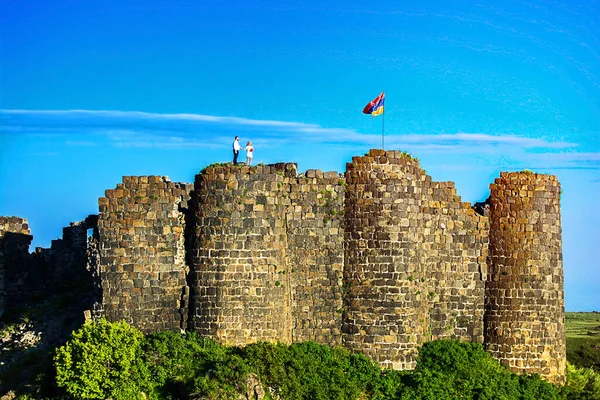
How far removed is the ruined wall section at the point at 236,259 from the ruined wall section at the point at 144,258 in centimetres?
74

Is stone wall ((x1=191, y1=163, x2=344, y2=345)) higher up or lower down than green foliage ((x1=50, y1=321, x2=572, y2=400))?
higher up

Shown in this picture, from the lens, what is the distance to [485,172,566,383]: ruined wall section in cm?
4091

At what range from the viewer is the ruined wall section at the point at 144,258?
120 feet

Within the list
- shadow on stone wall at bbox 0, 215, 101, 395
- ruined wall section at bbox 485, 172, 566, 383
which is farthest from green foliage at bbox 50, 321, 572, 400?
ruined wall section at bbox 485, 172, 566, 383

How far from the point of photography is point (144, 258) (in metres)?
36.7

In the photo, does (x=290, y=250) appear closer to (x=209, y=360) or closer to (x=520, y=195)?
(x=209, y=360)

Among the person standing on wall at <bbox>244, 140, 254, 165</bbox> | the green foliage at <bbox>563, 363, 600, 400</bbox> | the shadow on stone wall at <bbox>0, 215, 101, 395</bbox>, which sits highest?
the person standing on wall at <bbox>244, 140, 254, 165</bbox>

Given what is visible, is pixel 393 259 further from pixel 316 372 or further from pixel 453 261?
pixel 316 372

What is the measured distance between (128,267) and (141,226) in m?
1.45

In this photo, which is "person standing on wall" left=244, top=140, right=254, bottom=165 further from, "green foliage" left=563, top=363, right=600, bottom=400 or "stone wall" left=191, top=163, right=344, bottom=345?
"green foliage" left=563, top=363, right=600, bottom=400

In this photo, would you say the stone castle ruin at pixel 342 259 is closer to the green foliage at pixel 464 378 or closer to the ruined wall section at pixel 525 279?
the ruined wall section at pixel 525 279

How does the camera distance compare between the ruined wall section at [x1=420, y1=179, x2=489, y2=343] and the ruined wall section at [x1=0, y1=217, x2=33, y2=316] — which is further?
the ruined wall section at [x1=0, y1=217, x2=33, y2=316]

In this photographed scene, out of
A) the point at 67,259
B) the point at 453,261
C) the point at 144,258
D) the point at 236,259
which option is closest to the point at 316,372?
the point at 236,259

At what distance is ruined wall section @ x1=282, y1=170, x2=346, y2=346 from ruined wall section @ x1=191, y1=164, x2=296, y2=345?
1.46 metres
